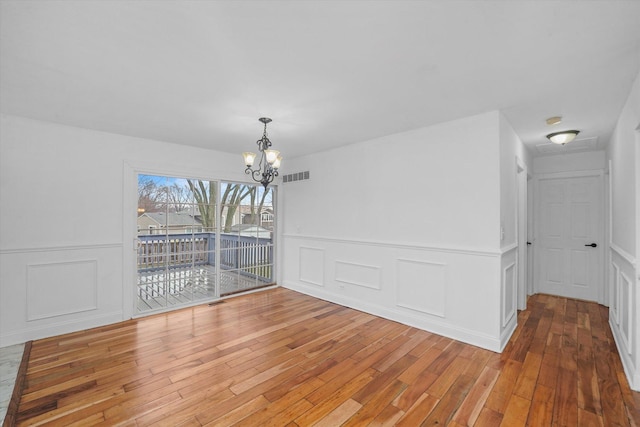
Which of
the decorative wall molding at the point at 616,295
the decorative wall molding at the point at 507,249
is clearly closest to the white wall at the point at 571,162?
the decorative wall molding at the point at 616,295

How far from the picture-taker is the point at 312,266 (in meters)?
4.96

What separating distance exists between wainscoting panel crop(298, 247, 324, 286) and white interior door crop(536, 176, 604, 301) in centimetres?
388

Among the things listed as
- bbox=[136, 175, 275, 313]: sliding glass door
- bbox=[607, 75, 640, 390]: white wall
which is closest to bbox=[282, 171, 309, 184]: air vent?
bbox=[136, 175, 275, 313]: sliding glass door

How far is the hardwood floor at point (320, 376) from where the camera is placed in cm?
198

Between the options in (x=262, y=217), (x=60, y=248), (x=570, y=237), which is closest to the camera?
(x=60, y=248)

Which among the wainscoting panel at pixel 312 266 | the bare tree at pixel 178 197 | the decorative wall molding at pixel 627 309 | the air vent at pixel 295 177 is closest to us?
the decorative wall molding at pixel 627 309

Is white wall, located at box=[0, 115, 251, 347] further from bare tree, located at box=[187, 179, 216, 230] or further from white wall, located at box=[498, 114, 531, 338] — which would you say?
white wall, located at box=[498, 114, 531, 338]

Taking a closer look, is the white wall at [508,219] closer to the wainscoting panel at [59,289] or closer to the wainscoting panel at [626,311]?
the wainscoting panel at [626,311]

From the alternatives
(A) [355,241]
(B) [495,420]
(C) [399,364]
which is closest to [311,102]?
(A) [355,241]

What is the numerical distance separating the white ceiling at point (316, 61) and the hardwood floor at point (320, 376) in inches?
97.9

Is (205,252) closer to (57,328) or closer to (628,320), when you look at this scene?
(57,328)

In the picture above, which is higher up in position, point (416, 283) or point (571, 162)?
point (571, 162)

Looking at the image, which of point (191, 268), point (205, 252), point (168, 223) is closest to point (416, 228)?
point (205, 252)

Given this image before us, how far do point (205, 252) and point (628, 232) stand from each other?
202 inches
